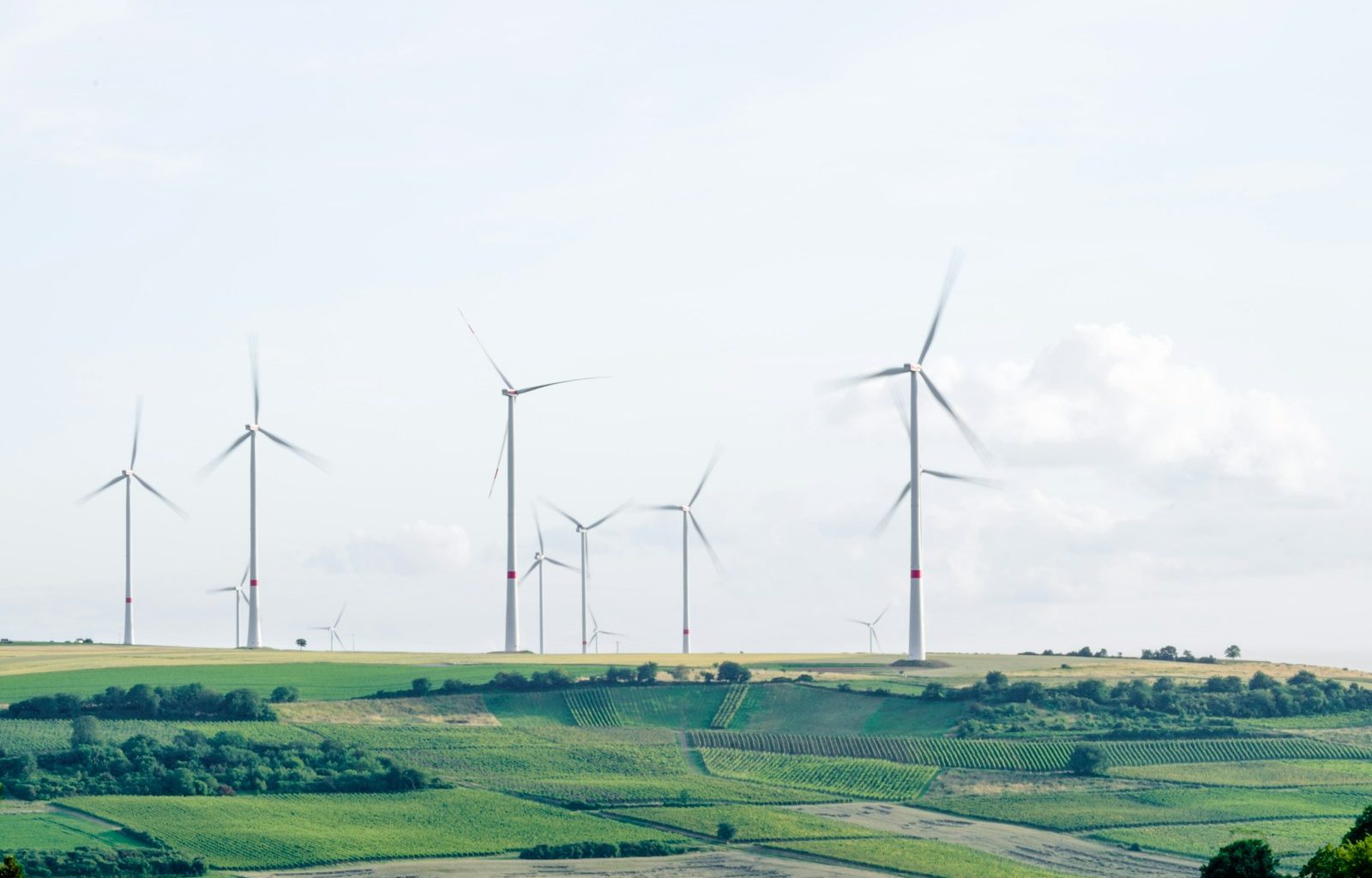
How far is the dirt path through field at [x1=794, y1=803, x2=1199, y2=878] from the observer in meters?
119

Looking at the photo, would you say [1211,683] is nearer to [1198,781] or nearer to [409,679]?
[1198,781]

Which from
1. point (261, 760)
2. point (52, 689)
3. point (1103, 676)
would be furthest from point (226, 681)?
point (1103, 676)

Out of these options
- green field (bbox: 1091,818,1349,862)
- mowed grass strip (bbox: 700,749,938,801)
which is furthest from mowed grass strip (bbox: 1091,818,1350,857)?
mowed grass strip (bbox: 700,749,938,801)

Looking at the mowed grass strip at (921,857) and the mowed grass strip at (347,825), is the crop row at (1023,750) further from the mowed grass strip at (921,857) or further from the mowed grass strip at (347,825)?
the mowed grass strip at (347,825)

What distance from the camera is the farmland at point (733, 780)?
411 feet

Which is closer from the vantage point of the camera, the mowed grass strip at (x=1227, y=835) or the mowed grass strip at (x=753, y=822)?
the mowed grass strip at (x=1227, y=835)

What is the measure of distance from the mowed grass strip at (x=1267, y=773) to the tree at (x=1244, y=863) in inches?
3070

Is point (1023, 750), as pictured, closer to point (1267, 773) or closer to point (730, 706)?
point (1267, 773)

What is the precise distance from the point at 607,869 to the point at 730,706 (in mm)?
73913

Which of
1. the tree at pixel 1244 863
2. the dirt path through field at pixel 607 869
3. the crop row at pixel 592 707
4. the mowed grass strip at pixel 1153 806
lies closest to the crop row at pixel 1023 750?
the mowed grass strip at pixel 1153 806

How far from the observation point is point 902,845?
409 feet

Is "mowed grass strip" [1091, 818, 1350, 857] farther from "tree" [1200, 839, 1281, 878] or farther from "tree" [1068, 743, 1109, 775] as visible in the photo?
"tree" [1200, 839, 1281, 878]

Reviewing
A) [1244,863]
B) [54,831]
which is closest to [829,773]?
[54,831]

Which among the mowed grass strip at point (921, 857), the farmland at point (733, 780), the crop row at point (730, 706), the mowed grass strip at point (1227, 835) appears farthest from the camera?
the crop row at point (730, 706)
